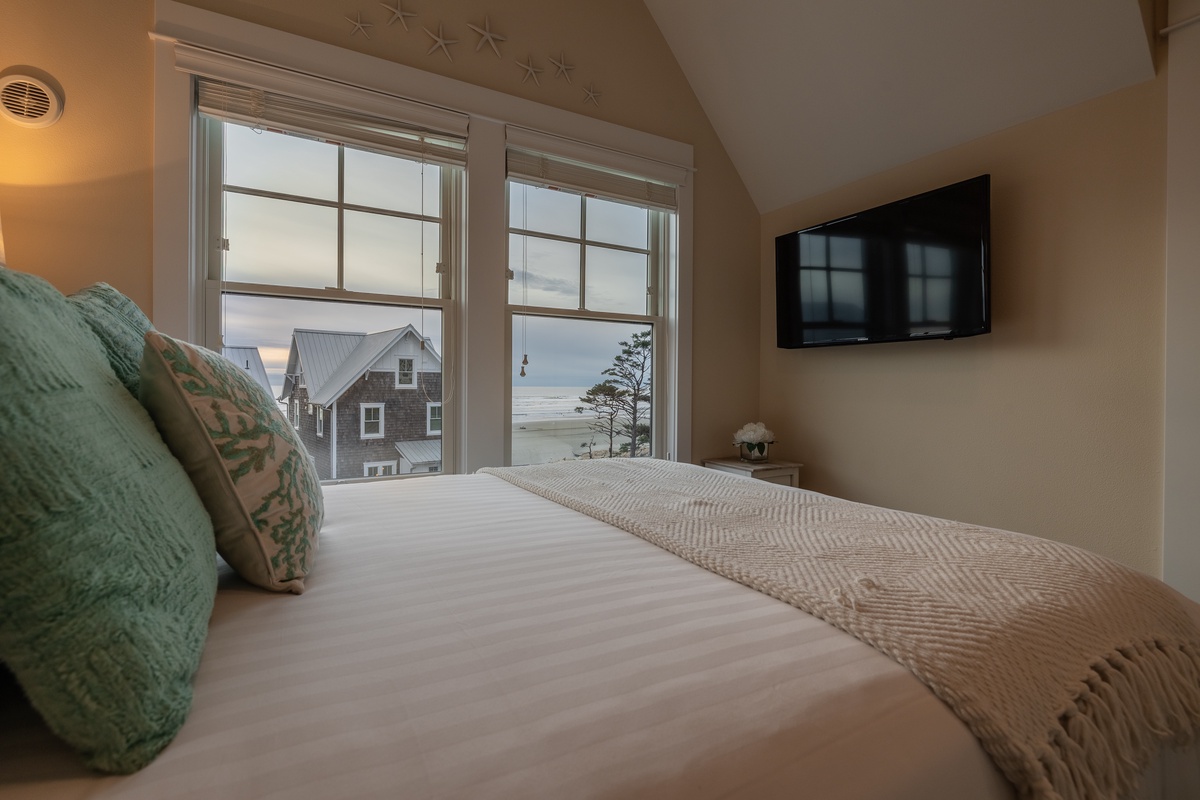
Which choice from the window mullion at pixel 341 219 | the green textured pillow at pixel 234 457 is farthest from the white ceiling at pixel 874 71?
the green textured pillow at pixel 234 457

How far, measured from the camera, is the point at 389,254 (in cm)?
256

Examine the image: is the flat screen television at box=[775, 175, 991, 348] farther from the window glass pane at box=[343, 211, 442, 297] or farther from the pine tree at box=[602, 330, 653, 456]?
the window glass pane at box=[343, 211, 442, 297]

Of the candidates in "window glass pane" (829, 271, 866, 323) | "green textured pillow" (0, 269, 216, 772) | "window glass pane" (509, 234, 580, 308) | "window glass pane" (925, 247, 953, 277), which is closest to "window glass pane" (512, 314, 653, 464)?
"window glass pane" (509, 234, 580, 308)

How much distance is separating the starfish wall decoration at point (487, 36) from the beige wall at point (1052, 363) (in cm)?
202

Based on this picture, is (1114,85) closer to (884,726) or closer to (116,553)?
(884,726)

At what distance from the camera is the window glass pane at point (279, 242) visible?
7.45 ft

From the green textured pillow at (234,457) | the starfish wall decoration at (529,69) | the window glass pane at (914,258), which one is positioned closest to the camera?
the green textured pillow at (234,457)

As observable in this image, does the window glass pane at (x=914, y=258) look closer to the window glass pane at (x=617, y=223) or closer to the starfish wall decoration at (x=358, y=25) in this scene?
the window glass pane at (x=617, y=223)

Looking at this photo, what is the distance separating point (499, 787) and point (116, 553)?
38 cm

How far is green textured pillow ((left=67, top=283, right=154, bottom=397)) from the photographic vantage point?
764 millimetres

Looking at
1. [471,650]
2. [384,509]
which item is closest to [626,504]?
[384,509]

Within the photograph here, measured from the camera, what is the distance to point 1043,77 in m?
2.25

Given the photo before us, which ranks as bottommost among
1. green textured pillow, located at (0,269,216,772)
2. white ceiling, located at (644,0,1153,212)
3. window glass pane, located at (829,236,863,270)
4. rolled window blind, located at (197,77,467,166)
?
green textured pillow, located at (0,269,216,772)

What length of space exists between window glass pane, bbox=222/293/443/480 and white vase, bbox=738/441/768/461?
1734 millimetres
